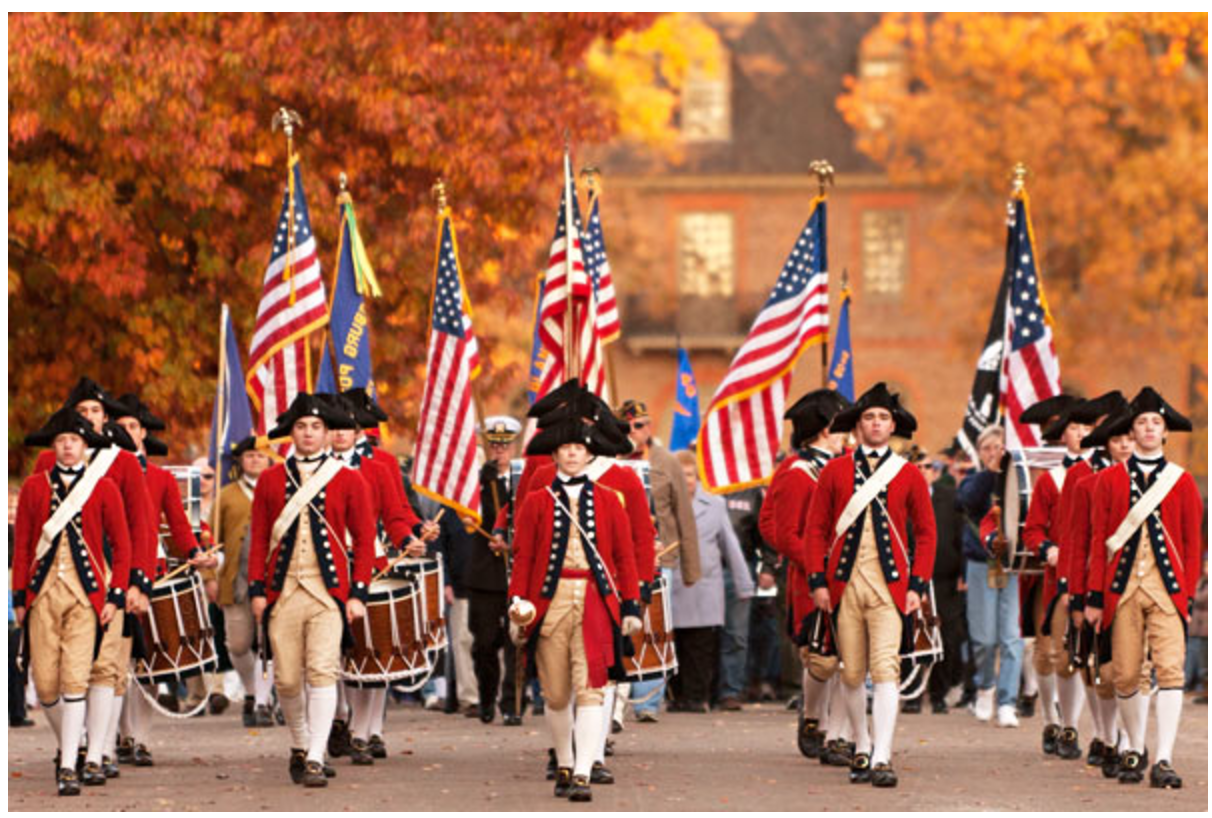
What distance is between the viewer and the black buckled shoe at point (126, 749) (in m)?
15.6

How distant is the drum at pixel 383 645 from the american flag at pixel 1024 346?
204 inches

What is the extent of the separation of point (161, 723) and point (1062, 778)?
22.6 ft

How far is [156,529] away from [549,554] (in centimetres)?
216

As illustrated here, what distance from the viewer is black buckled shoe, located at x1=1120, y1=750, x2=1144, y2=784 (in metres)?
14.6

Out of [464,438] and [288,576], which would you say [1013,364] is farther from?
[288,576]

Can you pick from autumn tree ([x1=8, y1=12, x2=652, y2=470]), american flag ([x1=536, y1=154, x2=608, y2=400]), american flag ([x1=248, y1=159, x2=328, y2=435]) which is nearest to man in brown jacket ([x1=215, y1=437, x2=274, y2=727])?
american flag ([x1=248, y1=159, x2=328, y2=435])

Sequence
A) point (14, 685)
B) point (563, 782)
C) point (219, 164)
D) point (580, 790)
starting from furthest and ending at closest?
point (219, 164)
point (14, 685)
point (563, 782)
point (580, 790)

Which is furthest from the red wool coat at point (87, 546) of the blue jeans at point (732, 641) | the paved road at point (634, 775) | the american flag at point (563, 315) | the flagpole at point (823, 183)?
the blue jeans at point (732, 641)

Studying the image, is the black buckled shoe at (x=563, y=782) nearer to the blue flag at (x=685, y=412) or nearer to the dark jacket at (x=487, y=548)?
the dark jacket at (x=487, y=548)

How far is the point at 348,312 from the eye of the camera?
65.4 ft

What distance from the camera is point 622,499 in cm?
1416

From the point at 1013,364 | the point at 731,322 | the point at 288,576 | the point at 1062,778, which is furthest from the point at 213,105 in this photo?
the point at 731,322

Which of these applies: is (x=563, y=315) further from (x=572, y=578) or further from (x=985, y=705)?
(x=572, y=578)

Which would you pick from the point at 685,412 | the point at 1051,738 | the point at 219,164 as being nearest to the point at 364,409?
the point at 1051,738
